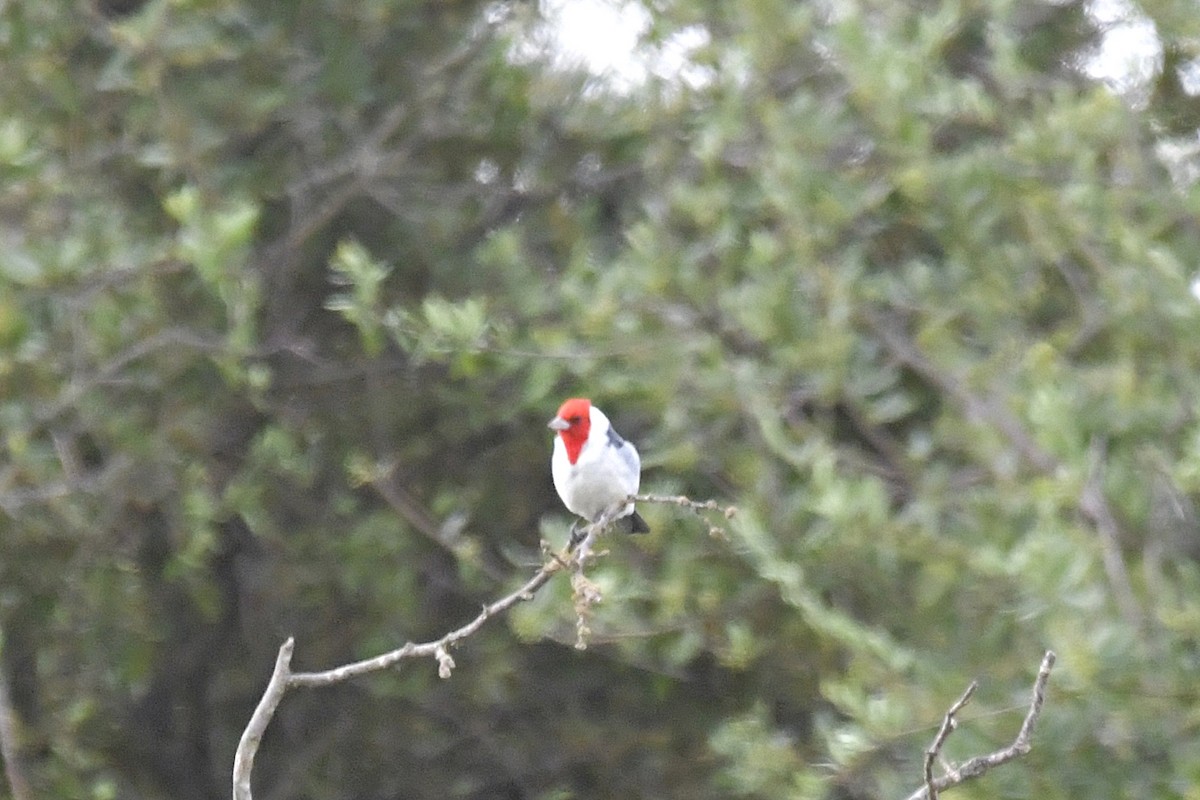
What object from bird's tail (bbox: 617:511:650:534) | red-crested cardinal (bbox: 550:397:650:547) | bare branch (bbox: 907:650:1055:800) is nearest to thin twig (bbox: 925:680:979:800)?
bare branch (bbox: 907:650:1055:800)

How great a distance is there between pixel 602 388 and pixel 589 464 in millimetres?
831

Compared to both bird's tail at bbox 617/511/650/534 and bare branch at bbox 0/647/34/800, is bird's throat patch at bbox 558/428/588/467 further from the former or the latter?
bare branch at bbox 0/647/34/800

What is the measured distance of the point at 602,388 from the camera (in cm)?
566

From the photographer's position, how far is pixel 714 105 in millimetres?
6211

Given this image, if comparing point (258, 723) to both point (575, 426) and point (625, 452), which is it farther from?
point (625, 452)

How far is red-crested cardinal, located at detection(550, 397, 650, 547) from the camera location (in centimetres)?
484

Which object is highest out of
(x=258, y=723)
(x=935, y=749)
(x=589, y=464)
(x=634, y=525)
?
(x=634, y=525)

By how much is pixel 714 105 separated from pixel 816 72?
1.23 ft

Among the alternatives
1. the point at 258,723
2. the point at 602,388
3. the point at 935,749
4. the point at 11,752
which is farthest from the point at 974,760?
the point at 11,752

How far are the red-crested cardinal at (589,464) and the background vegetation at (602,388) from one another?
1.18ft

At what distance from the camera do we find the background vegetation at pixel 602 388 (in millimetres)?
4969

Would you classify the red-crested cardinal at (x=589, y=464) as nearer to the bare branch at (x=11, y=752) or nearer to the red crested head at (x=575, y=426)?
the red crested head at (x=575, y=426)

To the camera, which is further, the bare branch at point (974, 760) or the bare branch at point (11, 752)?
the bare branch at point (11, 752)

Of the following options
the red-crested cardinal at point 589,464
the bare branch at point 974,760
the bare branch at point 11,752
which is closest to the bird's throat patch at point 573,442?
the red-crested cardinal at point 589,464
